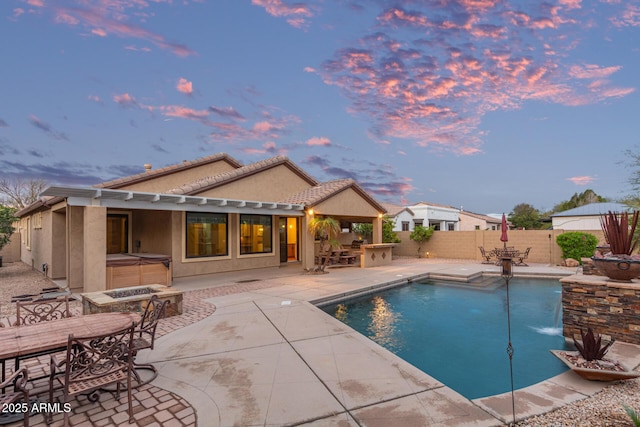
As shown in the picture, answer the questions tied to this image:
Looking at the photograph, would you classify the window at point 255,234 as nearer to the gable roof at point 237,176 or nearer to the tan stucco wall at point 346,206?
the gable roof at point 237,176

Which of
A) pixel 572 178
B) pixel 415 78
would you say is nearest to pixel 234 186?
pixel 415 78

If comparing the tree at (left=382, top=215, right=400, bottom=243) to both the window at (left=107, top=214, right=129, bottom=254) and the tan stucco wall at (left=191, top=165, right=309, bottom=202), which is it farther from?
the window at (left=107, top=214, right=129, bottom=254)

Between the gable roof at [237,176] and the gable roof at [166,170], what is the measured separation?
969mm

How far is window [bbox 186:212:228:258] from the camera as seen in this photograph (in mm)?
12955

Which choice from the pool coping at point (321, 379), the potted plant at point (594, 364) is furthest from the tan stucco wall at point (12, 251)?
the potted plant at point (594, 364)

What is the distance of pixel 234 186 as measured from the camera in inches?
564

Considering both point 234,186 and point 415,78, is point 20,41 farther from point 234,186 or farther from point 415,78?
point 415,78

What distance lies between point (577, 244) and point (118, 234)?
23.6 meters

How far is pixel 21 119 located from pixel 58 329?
25.1 meters

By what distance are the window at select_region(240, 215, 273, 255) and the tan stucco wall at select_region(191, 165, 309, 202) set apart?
1.01 meters

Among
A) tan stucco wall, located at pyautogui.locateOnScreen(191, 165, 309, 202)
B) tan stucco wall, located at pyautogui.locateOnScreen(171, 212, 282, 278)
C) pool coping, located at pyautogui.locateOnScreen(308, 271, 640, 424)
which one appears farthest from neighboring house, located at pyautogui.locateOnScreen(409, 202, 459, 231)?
pool coping, located at pyautogui.locateOnScreen(308, 271, 640, 424)

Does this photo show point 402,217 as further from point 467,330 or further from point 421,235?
point 467,330

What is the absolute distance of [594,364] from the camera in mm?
4312

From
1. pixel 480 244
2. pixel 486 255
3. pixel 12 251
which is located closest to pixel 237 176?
pixel 486 255
